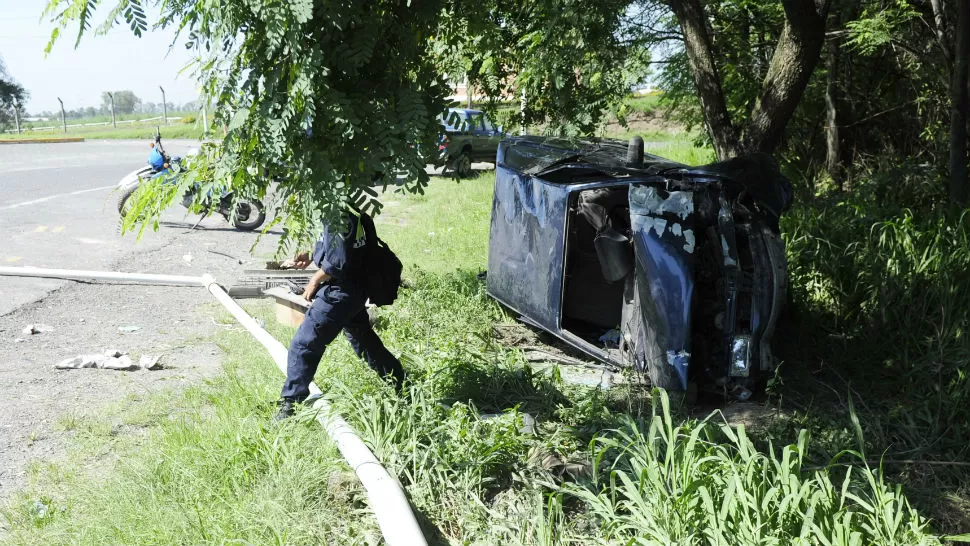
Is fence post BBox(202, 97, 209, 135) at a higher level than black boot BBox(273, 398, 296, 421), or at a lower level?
higher

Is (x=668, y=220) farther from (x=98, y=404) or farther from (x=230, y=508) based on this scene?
(x=98, y=404)

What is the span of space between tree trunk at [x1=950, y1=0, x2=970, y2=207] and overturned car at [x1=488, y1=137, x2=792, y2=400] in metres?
3.04

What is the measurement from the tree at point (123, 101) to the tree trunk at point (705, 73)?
41.1 meters

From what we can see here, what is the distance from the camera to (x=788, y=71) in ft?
24.6

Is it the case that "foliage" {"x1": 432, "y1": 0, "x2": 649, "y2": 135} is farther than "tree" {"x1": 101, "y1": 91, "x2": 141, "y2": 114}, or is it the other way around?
"tree" {"x1": 101, "y1": 91, "x2": 141, "y2": 114}

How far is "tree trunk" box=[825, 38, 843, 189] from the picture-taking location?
1182 cm

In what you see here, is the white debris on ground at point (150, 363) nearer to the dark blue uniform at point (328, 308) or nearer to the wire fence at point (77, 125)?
the dark blue uniform at point (328, 308)

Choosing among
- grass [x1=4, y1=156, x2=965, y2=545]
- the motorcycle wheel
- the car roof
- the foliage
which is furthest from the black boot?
the motorcycle wheel

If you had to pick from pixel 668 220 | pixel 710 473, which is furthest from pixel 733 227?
pixel 710 473

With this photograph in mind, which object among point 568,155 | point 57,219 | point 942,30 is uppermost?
point 942,30

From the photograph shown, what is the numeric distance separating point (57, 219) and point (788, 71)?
10.4 m

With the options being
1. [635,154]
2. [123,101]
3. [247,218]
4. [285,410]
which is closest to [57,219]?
[247,218]

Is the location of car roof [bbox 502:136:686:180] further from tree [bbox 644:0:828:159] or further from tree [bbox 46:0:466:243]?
tree [bbox 46:0:466:243]

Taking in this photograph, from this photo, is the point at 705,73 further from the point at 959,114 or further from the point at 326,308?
the point at 326,308
